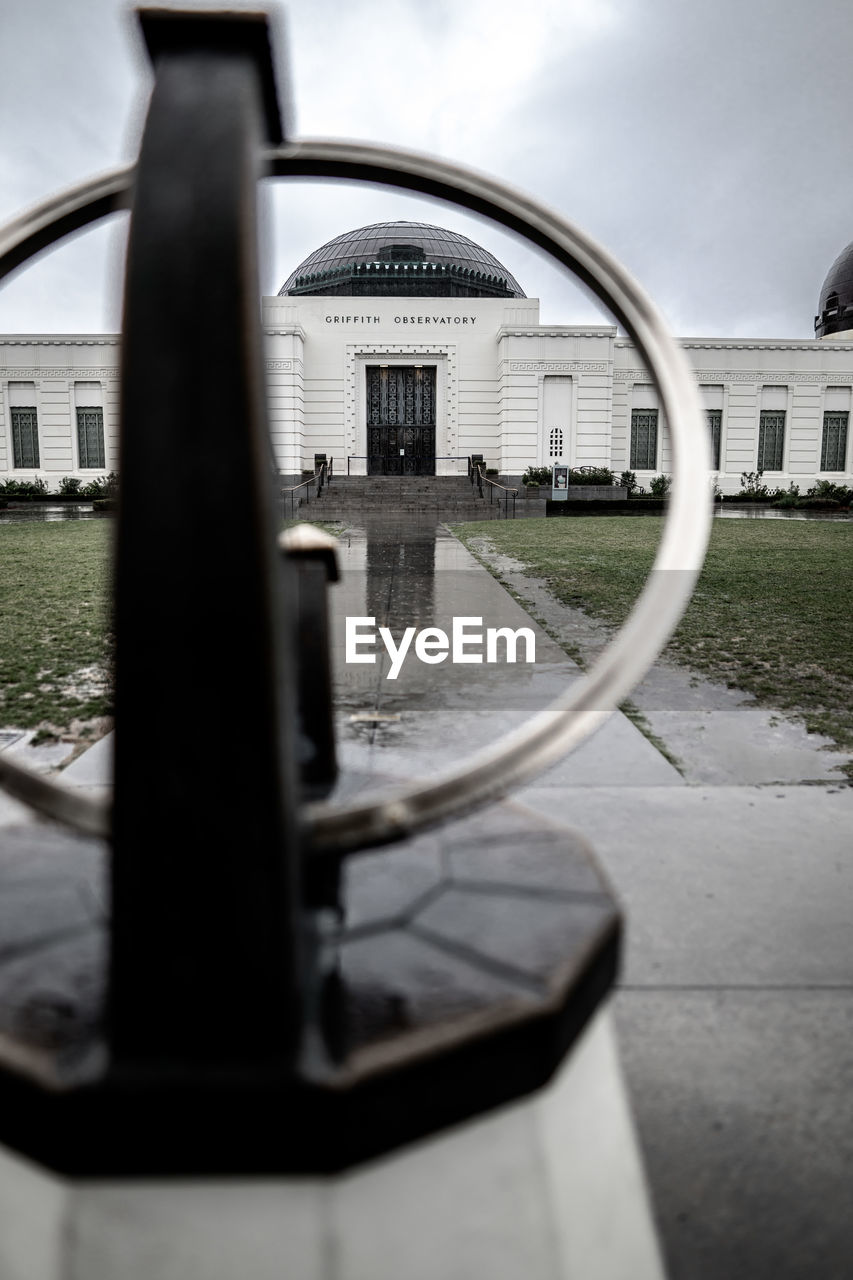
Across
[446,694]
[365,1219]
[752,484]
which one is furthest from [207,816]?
[752,484]

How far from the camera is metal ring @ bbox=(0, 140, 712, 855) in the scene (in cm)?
159

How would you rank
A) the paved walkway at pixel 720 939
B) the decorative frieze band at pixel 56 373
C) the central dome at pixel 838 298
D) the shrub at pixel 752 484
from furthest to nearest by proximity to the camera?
1. the central dome at pixel 838 298
2. the shrub at pixel 752 484
3. the decorative frieze band at pixel 56 373
4. the paved walkway at pixel 720 939

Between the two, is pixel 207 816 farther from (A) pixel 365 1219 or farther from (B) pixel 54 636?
(B) pixel 54 636

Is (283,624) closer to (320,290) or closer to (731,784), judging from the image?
(731,784)

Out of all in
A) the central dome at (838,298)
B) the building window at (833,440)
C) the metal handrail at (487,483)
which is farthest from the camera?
the central dome at (838,298)

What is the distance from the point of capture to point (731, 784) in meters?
4.22

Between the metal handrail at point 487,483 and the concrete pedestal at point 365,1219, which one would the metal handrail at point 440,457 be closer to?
the metal handrail at point 487,483

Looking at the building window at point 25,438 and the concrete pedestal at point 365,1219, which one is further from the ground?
the building window at point 25,438

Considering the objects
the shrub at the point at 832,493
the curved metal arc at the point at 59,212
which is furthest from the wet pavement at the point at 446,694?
the shrub at the point at 832,493

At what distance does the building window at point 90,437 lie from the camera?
125 ft

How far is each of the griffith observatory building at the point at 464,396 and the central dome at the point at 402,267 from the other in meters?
4.27

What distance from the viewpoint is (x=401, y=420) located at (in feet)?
128

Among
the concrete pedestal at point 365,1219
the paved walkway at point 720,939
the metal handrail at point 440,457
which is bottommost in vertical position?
the paved walkway at point 720,939

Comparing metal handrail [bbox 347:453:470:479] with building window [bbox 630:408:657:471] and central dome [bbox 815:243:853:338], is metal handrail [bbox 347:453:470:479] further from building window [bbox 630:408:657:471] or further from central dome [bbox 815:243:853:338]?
central dome [bbox 815:243:853:338]
